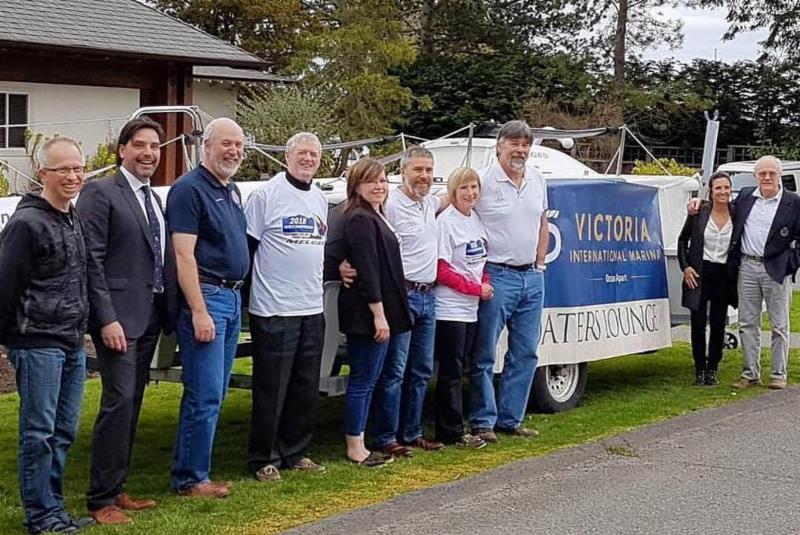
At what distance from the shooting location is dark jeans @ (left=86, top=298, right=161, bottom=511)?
20.6ft

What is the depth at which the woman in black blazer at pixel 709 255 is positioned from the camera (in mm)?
10562

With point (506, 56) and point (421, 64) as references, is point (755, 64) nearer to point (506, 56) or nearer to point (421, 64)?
point (506, 56)

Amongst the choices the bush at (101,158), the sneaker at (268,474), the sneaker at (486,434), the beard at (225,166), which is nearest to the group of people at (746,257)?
the sneaker at (486,434)

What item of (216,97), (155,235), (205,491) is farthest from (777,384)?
(216,97)

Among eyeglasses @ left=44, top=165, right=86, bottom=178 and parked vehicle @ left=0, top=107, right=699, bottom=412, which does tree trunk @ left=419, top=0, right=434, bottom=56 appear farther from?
eyeglasses @ left=44, top=165, right=86, bottom=178

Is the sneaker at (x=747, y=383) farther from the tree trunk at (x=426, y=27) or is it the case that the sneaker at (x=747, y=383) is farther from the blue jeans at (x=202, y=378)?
the tree trunk at (x=426, y=27)

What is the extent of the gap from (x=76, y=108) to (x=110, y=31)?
4.70 feet

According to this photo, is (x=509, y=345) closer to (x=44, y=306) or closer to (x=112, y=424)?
(x=112, y=424)

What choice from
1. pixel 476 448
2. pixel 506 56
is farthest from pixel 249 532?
pixel 506 56

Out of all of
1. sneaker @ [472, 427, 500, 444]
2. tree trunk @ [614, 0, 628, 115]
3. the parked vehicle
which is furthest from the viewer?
tree trunk @ [614, 0, 628, 115]

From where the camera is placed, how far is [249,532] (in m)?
6.24

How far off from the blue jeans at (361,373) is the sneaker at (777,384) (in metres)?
4.52

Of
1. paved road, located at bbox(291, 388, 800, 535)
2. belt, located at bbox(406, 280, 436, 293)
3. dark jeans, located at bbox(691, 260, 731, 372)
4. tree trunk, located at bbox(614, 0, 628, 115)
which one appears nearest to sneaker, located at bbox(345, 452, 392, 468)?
paved road, located at bbox(291, 388, 800, 535)

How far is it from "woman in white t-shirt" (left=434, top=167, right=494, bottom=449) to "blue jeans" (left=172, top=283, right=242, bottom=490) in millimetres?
1599
